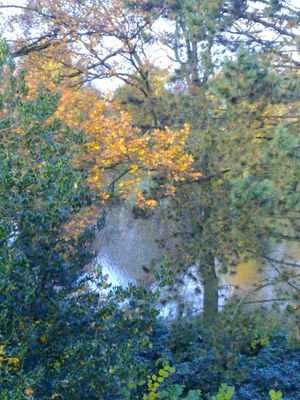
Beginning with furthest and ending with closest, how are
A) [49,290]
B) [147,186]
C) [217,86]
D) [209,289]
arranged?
[209,289]
[147,186]
[217,86]
[49,290]

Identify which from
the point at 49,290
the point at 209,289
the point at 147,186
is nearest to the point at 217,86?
the point at 147,186

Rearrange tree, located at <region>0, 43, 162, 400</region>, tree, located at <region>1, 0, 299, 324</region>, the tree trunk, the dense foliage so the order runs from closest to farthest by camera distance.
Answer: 1. tree, located at <region>0, 43, 162, 400</region>
2. the dense foliage
3. tree, located at <region>1, 0, 299, 324</region>
4. the tree trunk

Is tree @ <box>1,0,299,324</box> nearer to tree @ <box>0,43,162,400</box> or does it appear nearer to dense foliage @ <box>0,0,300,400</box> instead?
dense foliage @ <box>0,0,300,400</box>

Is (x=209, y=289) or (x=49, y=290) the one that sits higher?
(x=209, y=289)

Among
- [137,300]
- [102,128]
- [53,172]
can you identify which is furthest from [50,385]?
[102,128]

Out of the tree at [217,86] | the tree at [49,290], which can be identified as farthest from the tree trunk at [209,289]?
the tree at [49,290]

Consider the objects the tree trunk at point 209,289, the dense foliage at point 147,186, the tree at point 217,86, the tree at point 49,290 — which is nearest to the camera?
the tree at point 49,290

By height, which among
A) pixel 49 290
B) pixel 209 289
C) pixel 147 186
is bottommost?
pixel 49 290

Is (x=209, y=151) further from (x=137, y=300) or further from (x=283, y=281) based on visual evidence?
(x=137, y=300)

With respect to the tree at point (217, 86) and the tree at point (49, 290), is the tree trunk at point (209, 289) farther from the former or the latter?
the tree at point (49, 290)

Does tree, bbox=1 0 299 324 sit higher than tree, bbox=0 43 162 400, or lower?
higher

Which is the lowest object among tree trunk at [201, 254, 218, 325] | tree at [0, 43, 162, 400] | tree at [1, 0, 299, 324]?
tree at [0, 43, 162, 400]

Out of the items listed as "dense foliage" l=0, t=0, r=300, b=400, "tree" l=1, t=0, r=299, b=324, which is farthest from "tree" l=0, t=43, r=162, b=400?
"tree" l=1, t=0, r=299, b=324

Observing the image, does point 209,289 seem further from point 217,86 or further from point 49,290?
point 49,290
